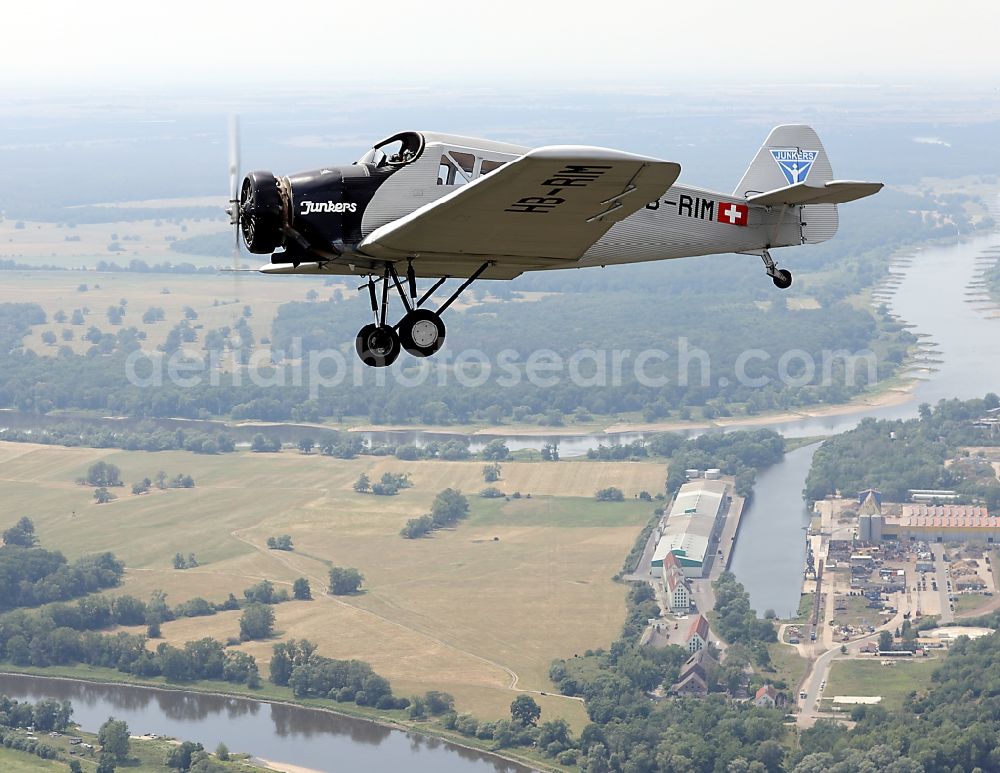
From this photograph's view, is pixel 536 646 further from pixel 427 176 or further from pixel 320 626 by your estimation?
pixel 427 176

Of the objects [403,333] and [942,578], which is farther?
[942,578]

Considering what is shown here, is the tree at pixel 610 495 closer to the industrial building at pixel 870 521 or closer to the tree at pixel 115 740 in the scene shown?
the industrial building at pixel 870 521

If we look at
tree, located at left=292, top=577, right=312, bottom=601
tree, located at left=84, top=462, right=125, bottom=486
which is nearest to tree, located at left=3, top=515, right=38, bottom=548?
tree, located at left=84, top=462, right=125, bottom=486

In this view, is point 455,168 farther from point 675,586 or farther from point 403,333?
point 675,586

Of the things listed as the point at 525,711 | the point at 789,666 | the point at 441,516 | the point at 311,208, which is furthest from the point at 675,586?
the point at 311,208

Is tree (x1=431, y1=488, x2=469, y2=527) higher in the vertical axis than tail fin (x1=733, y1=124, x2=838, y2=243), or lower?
lower

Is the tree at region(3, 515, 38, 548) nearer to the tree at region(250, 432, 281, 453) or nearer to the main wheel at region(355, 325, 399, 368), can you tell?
the tree at region(250, 432, 281, 453)
